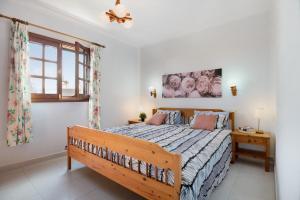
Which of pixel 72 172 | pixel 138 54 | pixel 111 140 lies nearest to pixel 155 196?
pixel 111 140

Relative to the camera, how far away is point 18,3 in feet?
8.50

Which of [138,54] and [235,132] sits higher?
[138,54]

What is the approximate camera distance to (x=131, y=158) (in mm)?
1676

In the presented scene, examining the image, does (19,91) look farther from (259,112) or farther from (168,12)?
(259,112)

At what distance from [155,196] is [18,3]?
11.2ft

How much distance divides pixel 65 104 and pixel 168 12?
2612 millimetres

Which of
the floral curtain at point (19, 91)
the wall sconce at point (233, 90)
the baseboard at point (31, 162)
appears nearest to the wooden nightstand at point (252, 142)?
the wall sconce at point (233, 90)

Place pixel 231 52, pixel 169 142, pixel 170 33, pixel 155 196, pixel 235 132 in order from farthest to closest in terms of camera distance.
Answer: pixel 170 33
pixel 231 52
pixel 235 132
pixel 169 142
pixel 155 196

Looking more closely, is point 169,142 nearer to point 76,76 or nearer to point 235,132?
point 235,132

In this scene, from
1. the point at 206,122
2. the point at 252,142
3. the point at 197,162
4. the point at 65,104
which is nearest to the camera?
the point at 197,162

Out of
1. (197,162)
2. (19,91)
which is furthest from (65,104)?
(197,162)

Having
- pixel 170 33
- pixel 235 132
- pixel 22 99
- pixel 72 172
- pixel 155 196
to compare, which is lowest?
pixel 72 172

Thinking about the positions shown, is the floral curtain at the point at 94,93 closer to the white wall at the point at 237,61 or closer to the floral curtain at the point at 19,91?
the floral curtain at the point at 19,91

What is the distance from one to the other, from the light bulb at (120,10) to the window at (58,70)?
1.59 meters
